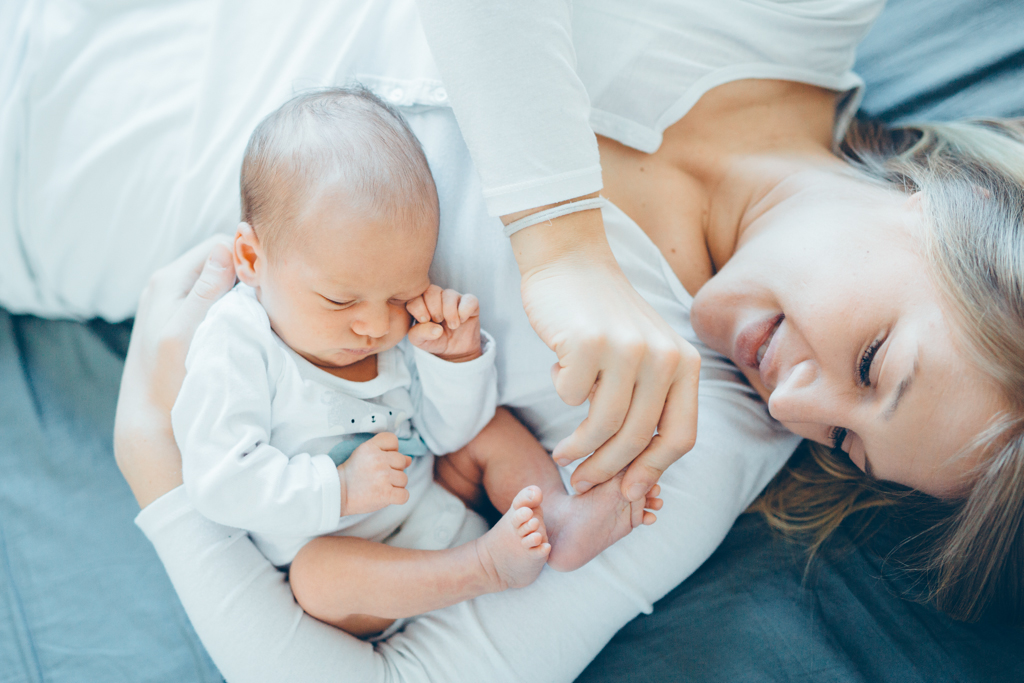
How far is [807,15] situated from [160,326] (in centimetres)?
133

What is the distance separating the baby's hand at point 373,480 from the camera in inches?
37.0

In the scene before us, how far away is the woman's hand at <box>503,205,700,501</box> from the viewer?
0.76 metres

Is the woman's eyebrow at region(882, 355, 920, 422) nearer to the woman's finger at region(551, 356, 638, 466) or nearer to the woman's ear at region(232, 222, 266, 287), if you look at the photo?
the woman's finger at region(551, 356, 638, 466)

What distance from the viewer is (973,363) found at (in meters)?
0.84

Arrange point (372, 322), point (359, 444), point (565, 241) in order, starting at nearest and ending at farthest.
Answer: point (565, 241) → point (372, 322) → point (359, 444)

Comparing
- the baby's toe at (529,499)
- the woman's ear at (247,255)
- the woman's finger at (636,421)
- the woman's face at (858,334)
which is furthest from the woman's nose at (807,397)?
the woman's ear at (247,255)

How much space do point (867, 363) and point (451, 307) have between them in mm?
645

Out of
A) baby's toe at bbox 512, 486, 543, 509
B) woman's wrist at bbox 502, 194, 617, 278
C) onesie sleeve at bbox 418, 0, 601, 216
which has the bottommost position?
baby's toe at bbox 512, 486, 543, 509

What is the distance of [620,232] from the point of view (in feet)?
3.63

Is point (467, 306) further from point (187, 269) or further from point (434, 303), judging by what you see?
point (187, 269)

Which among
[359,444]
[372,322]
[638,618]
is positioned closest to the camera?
[372,322]

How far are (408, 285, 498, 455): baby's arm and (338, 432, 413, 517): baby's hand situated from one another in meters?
0.14

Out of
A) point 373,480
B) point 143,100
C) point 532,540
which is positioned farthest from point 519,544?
point 143,100

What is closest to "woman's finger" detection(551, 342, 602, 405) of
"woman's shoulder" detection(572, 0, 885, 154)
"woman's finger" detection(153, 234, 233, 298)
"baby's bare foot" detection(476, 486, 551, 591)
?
"baby's bare foot" detection(476, 486, 551, 591)
